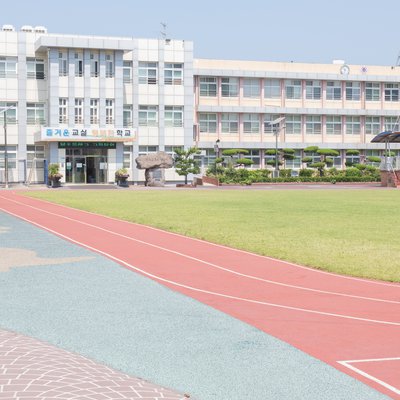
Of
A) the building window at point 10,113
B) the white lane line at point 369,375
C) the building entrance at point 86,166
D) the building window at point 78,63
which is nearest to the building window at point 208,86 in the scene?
the building entrance at point 86,166

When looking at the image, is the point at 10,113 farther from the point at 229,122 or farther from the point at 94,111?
the point at 229,122

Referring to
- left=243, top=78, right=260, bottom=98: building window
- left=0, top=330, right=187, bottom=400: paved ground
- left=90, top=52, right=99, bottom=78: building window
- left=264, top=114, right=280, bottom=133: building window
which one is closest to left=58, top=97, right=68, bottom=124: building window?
left=90, top=52, right=99, bottom=78: building window

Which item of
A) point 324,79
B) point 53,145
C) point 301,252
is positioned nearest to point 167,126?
point 53,145

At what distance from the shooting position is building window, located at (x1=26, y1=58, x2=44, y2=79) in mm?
65812

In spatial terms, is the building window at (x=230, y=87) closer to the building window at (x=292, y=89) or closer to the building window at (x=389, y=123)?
the building window at (x=292, y=89)

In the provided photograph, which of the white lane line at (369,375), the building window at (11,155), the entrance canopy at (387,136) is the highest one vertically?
the entrance canopy at (387,136)

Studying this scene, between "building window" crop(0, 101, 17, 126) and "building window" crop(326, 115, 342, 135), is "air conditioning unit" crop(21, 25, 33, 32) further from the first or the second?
"building window" crop(326, 115, 342, 135)

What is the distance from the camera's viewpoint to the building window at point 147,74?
227ft

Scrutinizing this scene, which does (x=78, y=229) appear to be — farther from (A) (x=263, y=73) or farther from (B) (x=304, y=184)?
(A) (x=263, y=73)

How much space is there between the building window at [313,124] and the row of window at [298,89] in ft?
7.26

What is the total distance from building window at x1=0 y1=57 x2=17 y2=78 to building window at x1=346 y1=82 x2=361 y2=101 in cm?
3787

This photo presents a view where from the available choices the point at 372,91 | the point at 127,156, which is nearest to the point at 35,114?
the point at 127,156

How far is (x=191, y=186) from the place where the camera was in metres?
63.1

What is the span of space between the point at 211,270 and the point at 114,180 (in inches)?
2170
